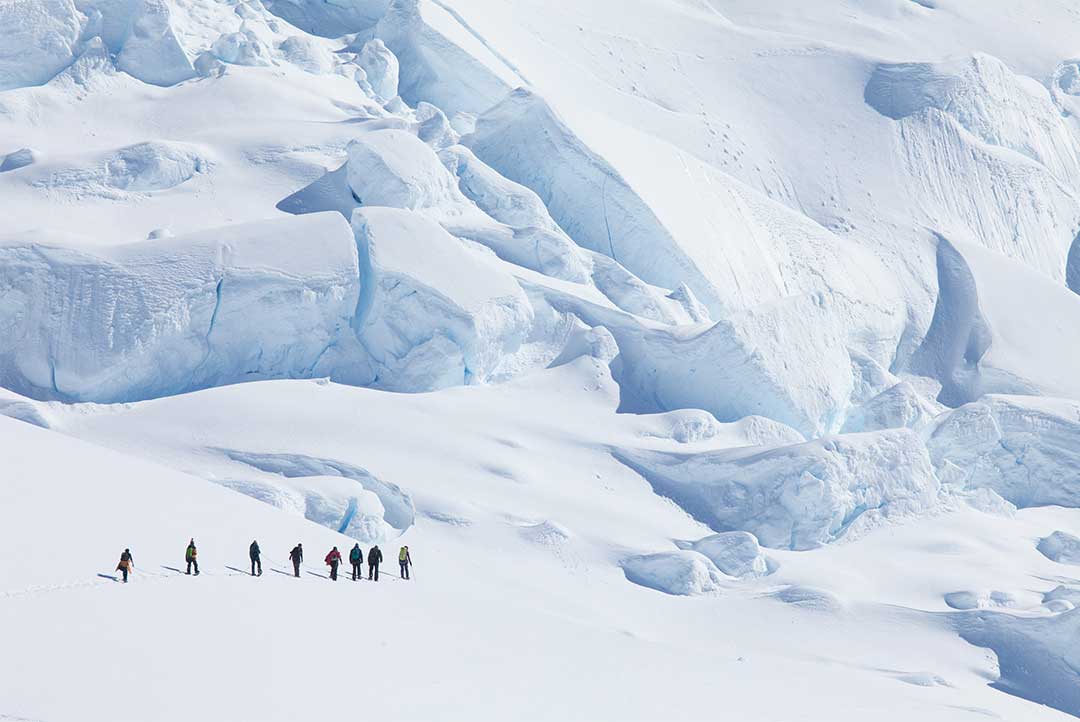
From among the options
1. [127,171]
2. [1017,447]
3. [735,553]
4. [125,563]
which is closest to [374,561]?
[125,563]

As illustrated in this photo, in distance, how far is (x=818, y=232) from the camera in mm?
52500

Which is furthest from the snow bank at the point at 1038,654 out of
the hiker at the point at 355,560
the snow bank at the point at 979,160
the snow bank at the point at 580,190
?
the snow bank at the point at 979,160

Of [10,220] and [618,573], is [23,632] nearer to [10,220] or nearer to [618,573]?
[618,573]

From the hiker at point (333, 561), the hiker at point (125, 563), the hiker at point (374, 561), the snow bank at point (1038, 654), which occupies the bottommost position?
the snow bank at point (1038, 654)

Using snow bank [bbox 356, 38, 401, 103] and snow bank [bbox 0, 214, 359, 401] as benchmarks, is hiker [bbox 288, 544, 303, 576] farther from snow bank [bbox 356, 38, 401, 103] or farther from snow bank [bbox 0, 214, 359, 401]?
snow bank [bbox 356, 38, 401, 103]

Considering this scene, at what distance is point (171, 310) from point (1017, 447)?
21.6m

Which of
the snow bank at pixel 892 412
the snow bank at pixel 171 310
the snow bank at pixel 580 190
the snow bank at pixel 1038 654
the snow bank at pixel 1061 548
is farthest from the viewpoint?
the snow bank at pixel 580 190

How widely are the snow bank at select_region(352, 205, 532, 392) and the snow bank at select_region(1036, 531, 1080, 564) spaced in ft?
43.7

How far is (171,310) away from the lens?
124 feet

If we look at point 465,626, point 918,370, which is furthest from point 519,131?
point 465,626

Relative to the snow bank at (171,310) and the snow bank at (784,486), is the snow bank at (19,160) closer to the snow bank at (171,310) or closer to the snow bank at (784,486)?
the snow bank at (171,310)

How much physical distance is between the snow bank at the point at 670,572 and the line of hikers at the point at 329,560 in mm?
6268

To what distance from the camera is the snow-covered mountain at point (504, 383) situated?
2639cm

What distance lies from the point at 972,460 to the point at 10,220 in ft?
79.2
